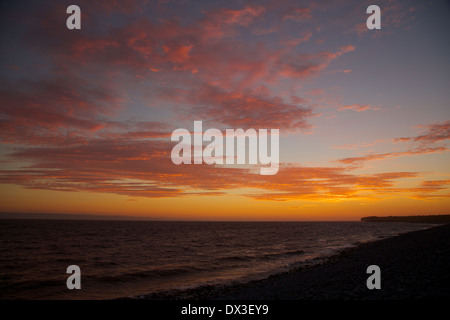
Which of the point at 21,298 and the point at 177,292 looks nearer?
the point at 21,298

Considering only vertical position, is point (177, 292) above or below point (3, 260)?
above

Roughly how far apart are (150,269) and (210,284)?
9338mm

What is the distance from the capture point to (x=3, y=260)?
101 feet

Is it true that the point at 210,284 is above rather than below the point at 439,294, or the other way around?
below
